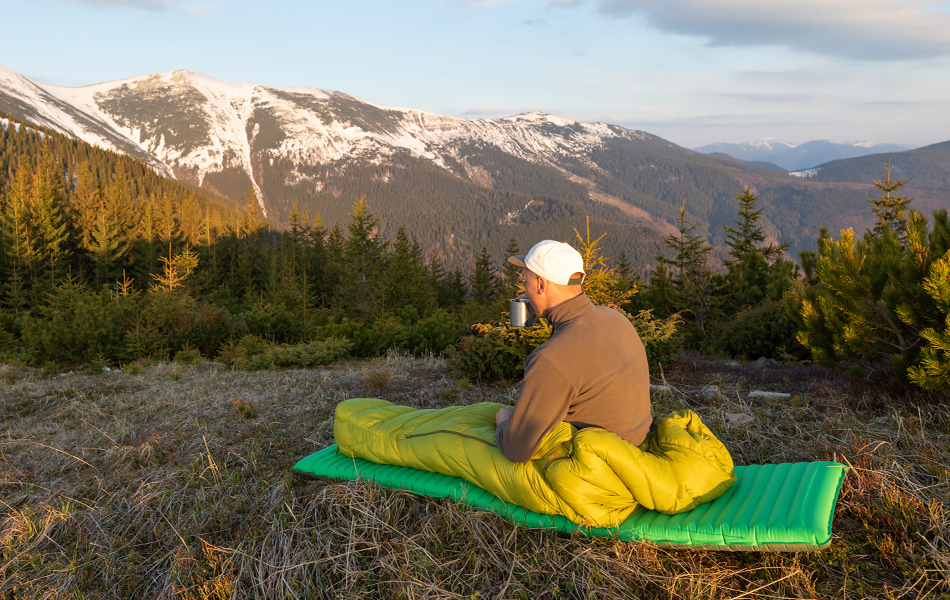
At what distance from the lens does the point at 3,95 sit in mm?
184375

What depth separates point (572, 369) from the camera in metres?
2.57

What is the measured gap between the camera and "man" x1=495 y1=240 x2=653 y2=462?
2.56 meters

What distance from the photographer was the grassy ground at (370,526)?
7.95ft

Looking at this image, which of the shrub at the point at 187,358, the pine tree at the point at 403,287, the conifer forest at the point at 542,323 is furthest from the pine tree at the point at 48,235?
the shrub at the point at 187,358

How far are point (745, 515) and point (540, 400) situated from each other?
1.10 metres

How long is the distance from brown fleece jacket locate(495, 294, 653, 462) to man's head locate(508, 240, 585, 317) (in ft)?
0.18

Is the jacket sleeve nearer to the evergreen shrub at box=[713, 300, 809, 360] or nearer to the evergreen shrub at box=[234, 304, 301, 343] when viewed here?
the evergreen shrub at box=[713, 300, 809, 360]

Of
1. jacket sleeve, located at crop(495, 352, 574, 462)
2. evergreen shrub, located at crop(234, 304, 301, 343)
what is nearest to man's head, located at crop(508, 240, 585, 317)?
jacket sleeve, located at crop(495, 352, 574, 462)

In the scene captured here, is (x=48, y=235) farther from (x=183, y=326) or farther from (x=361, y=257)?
(x=183, y=326)

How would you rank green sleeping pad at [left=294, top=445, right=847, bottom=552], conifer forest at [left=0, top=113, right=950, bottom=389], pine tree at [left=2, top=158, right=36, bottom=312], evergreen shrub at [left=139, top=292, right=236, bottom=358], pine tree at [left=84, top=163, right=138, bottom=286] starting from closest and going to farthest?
green sleeping pad at [left=294, top=445, right=847, bottom=552] → conifer forest at [left=0, top=113, right=950, bottom=389] → evergreen shrub at [left=139, top=292, right=236, bottom=358] → pine tree at [left=2, top=158, right=36, bottom=312] → pine tree at [left=84, top=163, right=138, bottom=286]

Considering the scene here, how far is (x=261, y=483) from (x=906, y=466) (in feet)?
13.5

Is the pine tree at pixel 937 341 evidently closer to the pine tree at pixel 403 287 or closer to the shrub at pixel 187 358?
the shrub at pixel 187 358

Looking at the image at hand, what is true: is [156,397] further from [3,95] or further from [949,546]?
[3,95]

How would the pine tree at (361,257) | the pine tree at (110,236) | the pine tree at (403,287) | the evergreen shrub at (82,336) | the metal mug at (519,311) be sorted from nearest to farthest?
the metal mug at (519,311), the evergreen shrub at (82,336), the pine tree at (403,287), the pine tree at (361,257), the pine tree at (110,236)
